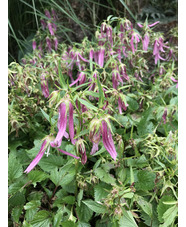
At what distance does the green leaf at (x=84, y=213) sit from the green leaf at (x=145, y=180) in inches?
8.2

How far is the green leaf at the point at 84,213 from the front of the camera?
3.08 ft

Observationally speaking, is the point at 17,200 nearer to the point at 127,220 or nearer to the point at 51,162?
the point at 51,162

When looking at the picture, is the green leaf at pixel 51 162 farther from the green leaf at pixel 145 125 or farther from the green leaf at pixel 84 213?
the green leaf at pixel 145 125

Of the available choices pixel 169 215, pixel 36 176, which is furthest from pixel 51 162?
pixel 169 215

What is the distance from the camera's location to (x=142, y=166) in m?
1.06

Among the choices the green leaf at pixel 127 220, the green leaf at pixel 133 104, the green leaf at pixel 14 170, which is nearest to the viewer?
the green leaf at pixel 127 220

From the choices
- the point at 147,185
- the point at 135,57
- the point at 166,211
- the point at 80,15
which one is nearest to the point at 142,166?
the point at 147,185

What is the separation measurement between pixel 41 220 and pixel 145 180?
1.37ft

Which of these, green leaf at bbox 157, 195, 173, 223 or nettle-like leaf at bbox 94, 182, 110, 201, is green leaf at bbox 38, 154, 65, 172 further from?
green leaf at bbox 157, 195, 173, 223

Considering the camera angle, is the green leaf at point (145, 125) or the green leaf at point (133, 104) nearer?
the green leaf at point (145, 125)

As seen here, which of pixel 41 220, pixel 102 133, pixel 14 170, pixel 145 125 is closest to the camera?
pixel 102 133

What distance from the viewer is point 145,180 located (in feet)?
3.20

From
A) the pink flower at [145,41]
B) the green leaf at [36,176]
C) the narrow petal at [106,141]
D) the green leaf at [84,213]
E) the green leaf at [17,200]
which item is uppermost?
the narrow petal at [106,141]

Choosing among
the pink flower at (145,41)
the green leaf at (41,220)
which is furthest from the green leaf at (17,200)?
the pink flower at (145,41)
